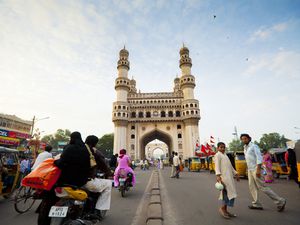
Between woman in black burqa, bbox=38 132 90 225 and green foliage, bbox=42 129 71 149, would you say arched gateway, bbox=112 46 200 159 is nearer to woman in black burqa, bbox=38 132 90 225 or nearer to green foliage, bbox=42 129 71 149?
woman in black burqa, bbox=38 132 90 225

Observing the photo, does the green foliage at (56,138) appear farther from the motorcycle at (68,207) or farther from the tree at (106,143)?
the motorcycle at (68,207)

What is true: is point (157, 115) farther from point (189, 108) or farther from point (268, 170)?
point (268, 170)

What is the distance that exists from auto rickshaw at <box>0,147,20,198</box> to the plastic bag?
3.99 metres

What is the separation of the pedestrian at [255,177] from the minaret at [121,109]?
108ft

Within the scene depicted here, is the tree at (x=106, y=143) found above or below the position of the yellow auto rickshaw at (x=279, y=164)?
above

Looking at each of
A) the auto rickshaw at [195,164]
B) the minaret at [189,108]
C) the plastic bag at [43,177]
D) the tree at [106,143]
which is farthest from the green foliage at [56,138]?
the plastic bag at [43,177]

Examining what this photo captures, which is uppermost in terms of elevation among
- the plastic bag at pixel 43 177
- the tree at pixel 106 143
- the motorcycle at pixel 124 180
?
the tree at pixel 106 143

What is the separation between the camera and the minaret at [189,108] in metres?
37.0

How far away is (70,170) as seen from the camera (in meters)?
2.50

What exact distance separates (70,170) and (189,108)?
1455 inches

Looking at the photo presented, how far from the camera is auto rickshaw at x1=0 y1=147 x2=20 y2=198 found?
539cm

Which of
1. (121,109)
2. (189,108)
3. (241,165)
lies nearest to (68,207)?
(241,165)

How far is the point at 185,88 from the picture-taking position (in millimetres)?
40000

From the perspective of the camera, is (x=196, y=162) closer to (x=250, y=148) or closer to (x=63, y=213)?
(x=250, y=148)
